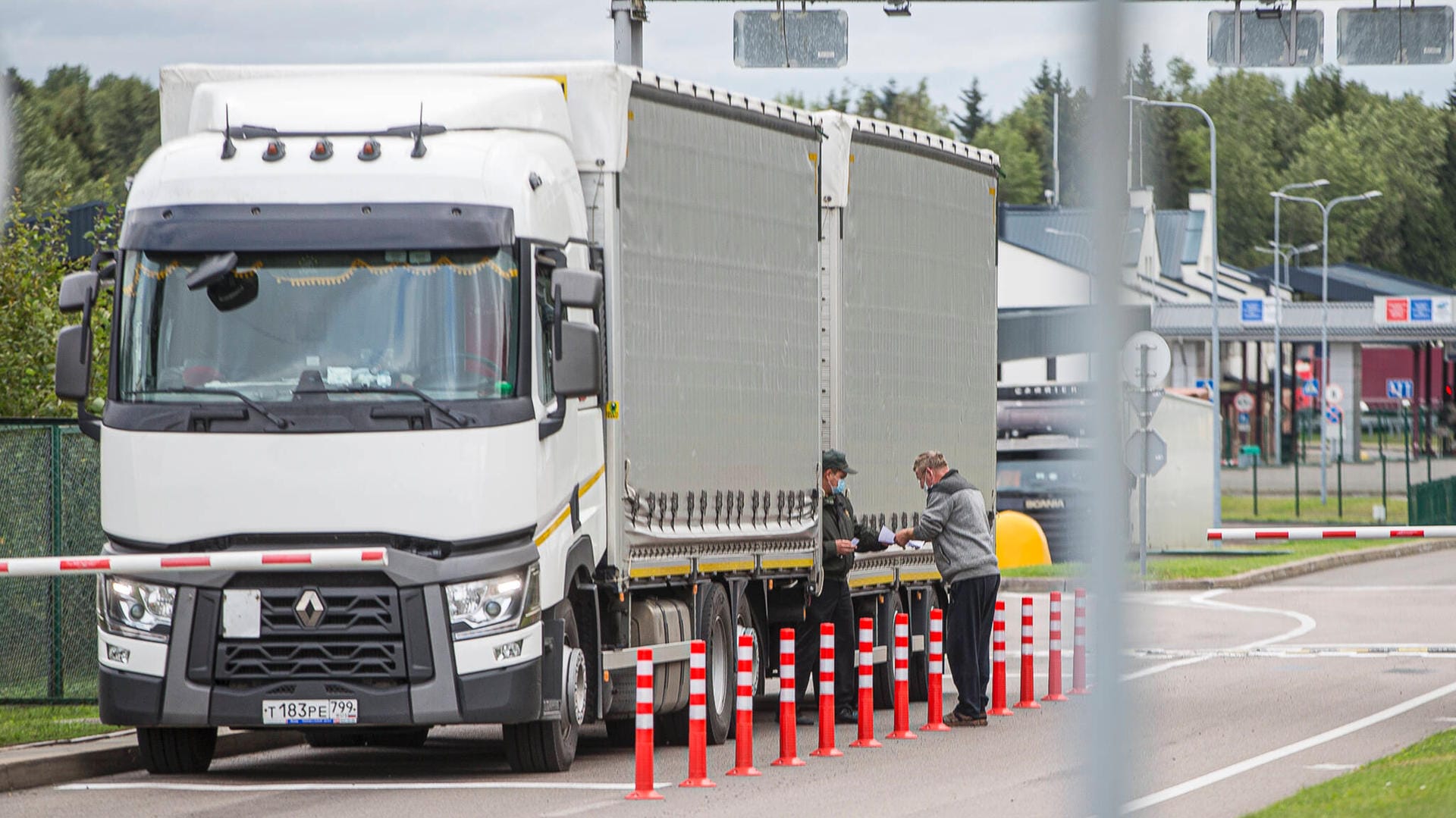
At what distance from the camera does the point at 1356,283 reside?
8016 millimetres

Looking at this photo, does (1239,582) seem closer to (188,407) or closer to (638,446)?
(638,446)

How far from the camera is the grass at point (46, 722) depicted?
529 inches

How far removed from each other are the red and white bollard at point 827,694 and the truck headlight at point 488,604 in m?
1.91

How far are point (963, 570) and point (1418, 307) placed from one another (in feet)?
27.1

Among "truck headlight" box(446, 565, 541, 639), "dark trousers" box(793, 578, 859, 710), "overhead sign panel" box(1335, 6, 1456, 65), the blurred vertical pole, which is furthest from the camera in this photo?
"overhead sign panel" box(1335, 6, 1456, 65)

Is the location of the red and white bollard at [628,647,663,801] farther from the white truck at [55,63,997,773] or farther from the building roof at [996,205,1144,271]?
the building roof at [996,205,1144,271]

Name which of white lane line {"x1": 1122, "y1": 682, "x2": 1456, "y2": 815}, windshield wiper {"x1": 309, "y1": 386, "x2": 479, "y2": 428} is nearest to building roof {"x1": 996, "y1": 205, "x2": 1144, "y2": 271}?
white lane line {"x1": 1122, "y1": 682, "x2": 1456, "y2": 815}

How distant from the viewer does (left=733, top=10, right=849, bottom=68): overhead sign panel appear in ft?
66.3

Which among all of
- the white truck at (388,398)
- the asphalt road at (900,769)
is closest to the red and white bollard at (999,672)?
the asphalt road at (900,769)

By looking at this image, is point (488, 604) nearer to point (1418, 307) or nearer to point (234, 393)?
point (234, 393)

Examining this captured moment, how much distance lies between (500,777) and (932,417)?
6.48 metres

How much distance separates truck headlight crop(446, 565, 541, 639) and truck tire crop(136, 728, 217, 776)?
6.72 ft

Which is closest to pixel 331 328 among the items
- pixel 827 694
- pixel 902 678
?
pixel 827 694

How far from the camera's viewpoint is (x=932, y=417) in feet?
59.5
